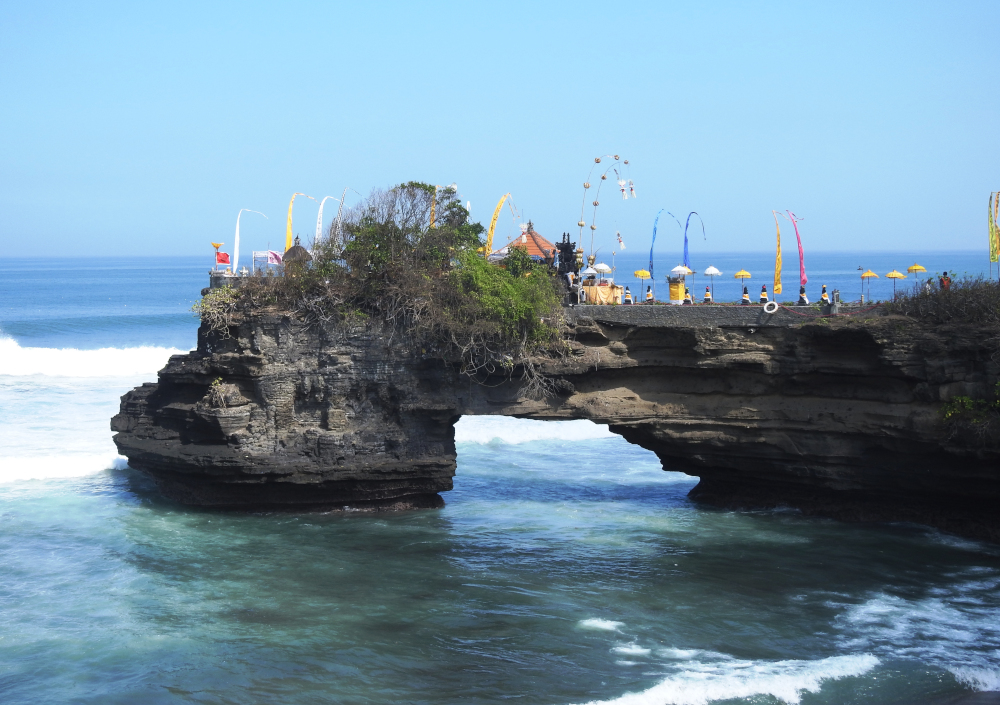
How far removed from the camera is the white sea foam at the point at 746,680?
467 inches

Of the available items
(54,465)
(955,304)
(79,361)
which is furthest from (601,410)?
(79,361)

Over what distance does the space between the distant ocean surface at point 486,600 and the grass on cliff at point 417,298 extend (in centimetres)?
420

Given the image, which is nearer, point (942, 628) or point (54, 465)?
point (942, 628)

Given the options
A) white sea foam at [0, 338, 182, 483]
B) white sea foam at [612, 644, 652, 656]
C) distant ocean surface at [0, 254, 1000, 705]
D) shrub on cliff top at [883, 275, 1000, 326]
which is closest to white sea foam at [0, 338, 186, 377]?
white sea foam at [0, 338, 182, 483]

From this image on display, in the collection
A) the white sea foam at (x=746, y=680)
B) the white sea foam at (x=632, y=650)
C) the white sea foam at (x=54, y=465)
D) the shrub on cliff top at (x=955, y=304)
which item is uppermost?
the shrub on cliff top at (x=955, y=304)

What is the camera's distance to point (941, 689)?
1221 cm

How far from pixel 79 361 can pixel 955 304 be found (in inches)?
1422

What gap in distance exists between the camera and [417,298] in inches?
747

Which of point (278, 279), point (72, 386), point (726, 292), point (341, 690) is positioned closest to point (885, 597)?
point (341, 690)

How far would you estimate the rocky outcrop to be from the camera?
60.2ft

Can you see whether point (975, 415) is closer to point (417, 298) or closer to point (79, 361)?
point (417, 298)

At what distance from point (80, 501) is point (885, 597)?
18.1 m

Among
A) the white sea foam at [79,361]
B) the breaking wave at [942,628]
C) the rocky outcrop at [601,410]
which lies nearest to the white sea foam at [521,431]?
the rocky outcrop at [601,410]

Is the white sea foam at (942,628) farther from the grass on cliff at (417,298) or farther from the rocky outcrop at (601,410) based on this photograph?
the grass on cliff at (417,298)
